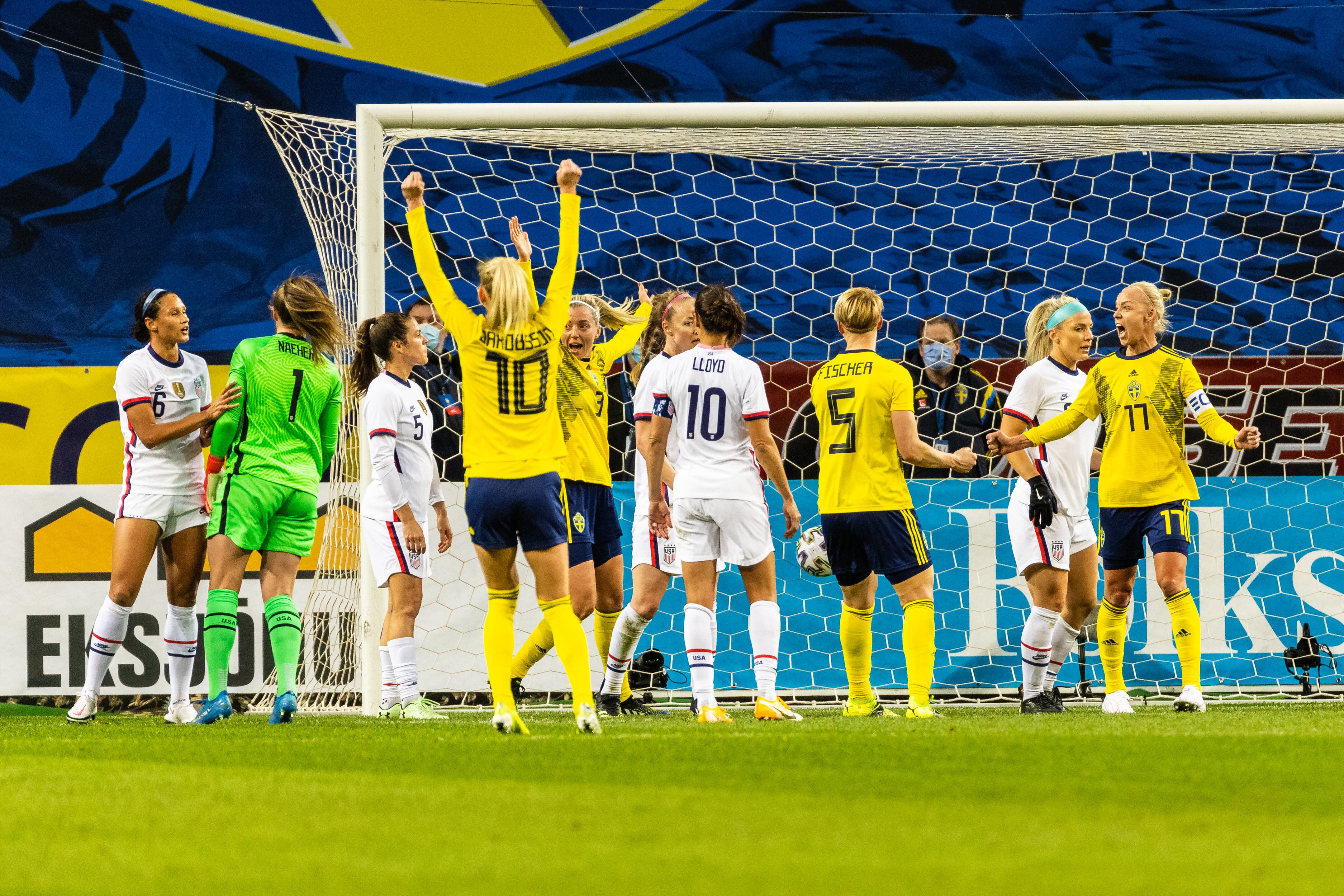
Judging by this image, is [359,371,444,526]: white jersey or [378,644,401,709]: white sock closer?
[359,371,444,526]: white jersey

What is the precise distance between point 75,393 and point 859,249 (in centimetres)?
635

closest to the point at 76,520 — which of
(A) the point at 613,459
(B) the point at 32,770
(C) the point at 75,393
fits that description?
(C) the point at 75,393

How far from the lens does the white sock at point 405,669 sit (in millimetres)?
6211

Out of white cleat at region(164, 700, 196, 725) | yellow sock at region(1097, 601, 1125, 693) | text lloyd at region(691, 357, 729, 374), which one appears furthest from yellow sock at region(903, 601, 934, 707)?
white cleat at region(164, 700, 196, 725)

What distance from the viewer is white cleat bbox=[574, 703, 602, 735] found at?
4.75 m

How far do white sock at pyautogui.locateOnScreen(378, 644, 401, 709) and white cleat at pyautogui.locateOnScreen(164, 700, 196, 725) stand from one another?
2.80 ft

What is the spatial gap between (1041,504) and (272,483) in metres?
3.44

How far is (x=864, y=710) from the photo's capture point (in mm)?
6004

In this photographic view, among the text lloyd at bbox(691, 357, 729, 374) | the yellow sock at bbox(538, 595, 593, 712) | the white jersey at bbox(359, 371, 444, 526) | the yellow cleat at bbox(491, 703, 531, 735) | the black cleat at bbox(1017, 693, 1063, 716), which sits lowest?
the black cleat at bbox(1017, 693, 1063, 716)

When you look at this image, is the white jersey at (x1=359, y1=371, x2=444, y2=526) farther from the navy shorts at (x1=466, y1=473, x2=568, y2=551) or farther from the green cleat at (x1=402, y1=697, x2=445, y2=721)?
the navy shorts at (x1=466, y1=473, x2=568, y2=551)

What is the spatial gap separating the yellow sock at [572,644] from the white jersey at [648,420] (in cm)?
103

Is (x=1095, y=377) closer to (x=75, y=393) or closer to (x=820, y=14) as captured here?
(x=75, y=393)

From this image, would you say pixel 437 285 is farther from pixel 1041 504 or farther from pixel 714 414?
pixel 1041 504

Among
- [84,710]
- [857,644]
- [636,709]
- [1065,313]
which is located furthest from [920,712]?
[84,710]
